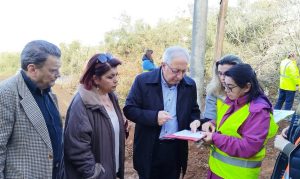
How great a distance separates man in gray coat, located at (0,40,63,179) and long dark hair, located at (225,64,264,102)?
133 centimetres

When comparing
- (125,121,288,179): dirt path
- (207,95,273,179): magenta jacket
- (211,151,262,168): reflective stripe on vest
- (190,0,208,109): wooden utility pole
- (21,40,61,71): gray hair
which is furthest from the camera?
(190,0,208,109): wooden utility pole

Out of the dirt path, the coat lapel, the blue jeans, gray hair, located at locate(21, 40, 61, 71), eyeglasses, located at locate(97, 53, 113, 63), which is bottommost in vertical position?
the dirt path

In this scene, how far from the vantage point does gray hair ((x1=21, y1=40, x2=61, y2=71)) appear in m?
2.06

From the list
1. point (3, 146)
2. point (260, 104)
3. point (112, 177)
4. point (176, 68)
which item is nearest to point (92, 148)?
point (112, 177)

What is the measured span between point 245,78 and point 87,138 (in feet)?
4.26

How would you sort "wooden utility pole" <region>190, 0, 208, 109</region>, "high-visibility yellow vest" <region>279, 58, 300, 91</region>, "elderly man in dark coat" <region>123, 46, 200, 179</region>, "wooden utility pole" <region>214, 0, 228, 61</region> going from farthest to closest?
"high-visibility yellow vest" <region>279, 58, 300, 91</region>, "wooden utility pole" <region>214, 0, 228, 61</region>, "wooden utility pole" <region>190, 0, 208, 109</region>, "elderly man in dark coat" <region>123, 46, 200, 179</region>

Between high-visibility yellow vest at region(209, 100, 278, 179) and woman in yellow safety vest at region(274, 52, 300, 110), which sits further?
woman in yellow safety vest at region(274, 52, 300, 110)

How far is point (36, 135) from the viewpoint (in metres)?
2.03

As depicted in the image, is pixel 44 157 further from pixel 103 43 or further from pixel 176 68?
pixel 103 43

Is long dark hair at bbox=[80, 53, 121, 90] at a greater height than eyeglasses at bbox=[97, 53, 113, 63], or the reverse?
eyeglasses at bbox=[97, 53, 113, 63]

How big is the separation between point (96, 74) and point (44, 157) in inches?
31.2

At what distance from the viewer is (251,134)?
7.66 ft

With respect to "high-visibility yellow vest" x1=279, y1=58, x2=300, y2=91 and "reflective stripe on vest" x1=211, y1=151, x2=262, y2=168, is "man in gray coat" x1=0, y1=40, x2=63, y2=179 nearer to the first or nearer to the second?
"reflective stripe on vest" x1=211, y1=151, x2=262, y2=168

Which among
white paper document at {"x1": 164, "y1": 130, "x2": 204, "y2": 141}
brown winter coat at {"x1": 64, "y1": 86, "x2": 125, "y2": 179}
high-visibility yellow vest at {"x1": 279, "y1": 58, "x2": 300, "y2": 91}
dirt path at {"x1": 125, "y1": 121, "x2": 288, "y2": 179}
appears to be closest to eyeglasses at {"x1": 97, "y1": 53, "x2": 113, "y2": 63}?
brown winter coat at {"x1": 64, "y1": 86, "x2": 125, "y2": 179}
